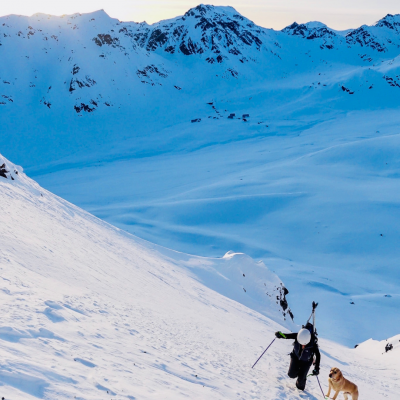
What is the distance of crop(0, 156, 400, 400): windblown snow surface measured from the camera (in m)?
4.95

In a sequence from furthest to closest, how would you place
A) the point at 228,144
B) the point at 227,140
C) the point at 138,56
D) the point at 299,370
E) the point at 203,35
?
the point at 203,35
the point at 138,56
the point at 227,140
the point at 228,144
the point at 299,370

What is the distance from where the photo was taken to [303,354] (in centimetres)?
702

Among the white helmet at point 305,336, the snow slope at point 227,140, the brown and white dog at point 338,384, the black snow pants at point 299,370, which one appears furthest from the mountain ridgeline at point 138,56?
the brown and white dog at point 338,384

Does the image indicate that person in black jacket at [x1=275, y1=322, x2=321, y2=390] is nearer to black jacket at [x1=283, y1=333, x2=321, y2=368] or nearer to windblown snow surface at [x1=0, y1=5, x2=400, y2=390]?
black jacket at [x1=283, y1=333, x2=321, y2=368]

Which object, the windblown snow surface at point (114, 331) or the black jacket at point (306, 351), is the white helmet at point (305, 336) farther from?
the windblown snow surface at point (114, 331)

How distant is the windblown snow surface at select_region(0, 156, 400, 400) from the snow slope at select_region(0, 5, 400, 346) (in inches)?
526

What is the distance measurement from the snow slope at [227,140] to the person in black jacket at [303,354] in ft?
55.8

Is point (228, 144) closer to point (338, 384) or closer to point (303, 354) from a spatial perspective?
point (303, 354)

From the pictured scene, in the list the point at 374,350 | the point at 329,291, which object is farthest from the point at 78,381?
the point at 329,291

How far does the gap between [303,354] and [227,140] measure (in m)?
89.0

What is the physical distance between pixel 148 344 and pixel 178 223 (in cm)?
3487

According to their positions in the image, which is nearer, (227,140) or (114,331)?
(114,331)

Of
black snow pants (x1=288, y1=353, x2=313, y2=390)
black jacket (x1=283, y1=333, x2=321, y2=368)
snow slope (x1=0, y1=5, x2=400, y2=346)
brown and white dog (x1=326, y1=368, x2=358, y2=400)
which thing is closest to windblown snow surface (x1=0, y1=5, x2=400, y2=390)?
snow slope (x1=0, y1=5, x2=400, y2=346)

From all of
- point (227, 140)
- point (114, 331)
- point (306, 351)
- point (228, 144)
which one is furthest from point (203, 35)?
point (306, 351)
